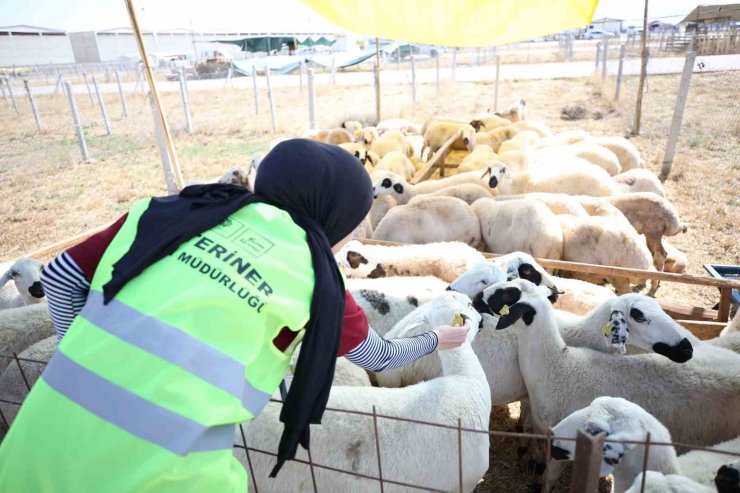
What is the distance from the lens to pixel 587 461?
1.40 m

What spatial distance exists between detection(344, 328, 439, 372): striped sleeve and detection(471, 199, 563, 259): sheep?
3.77 metres

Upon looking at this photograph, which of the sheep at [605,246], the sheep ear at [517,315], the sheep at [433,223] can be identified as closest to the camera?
the sheep ear at [517,315]

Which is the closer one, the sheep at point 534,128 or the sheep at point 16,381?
the sheep at point 16,381

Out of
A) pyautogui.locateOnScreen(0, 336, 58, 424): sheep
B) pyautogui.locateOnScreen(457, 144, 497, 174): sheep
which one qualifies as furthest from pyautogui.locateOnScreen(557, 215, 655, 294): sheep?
pyautogui.locateOnScreen(0, 336, 58, 424): sheep

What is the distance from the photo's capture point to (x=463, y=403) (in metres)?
2.47

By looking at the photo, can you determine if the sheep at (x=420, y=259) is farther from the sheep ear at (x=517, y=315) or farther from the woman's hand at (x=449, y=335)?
the woman's hand at (x=449, y=335)

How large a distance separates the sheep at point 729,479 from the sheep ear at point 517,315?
1.37m

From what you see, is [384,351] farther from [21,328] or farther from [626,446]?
[21,328]

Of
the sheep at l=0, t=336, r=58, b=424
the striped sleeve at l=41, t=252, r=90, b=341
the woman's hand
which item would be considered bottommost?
the sheep at l=0, t=336, r=58, b=424

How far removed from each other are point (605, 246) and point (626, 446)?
3.53m

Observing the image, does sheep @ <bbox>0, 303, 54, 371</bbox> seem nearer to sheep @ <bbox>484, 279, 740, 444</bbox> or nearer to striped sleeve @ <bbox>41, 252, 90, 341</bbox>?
striped sleeve @ <bbox>41, 252, 90, 341</bbox>

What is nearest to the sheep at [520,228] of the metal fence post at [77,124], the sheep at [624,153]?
the sheep at [624,153]

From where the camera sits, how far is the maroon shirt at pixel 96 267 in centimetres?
132

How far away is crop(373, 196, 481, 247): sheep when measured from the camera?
19.2 ft
